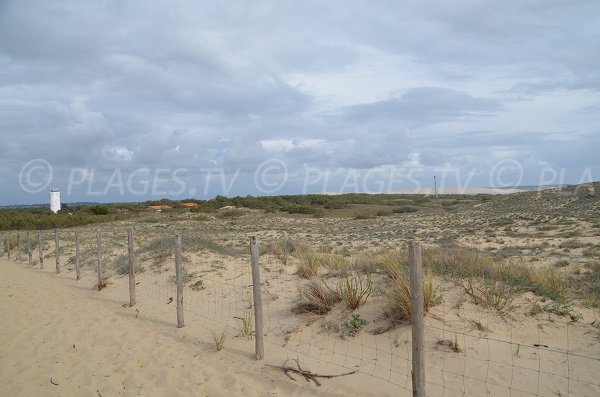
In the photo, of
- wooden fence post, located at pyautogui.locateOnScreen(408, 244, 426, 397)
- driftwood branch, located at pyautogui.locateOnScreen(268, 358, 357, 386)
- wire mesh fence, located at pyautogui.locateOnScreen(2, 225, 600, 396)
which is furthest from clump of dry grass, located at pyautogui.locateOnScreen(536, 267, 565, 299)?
wooden fence post, located at pyautogui.locateOnScreen(408, 244, 426, 397)

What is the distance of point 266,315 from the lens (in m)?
8.45

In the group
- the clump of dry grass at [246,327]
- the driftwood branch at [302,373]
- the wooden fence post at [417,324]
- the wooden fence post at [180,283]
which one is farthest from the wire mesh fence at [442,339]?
the wooden fence post at [417,324]

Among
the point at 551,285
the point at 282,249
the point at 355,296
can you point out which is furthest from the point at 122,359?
the point at 282,249

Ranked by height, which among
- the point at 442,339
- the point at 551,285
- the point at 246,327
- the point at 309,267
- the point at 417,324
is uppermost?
the point at 417,324

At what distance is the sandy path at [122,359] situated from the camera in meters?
5.57

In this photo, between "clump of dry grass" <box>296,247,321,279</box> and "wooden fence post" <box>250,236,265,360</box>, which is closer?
"wooden fence post" <box>250,236,265,360</box>

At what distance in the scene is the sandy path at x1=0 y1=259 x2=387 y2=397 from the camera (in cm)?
557

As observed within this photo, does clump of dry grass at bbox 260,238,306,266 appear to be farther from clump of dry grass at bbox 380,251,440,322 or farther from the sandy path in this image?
clump of dry grass at bbox 380,251,440,322

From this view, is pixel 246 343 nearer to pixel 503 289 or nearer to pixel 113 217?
pixel 503 289

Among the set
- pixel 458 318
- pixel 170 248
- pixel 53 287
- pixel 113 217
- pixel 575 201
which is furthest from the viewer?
pixel 113 217

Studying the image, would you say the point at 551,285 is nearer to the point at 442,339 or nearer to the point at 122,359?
the point at 442,339

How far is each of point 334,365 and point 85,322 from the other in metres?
5.66

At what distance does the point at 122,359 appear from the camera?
22.2ft

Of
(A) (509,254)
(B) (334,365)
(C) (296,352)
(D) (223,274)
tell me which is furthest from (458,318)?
(A) (509,254)
